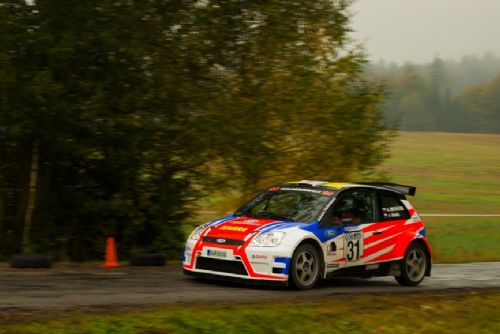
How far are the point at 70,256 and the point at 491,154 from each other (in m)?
73.8

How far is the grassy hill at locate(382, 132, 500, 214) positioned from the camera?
53469mm

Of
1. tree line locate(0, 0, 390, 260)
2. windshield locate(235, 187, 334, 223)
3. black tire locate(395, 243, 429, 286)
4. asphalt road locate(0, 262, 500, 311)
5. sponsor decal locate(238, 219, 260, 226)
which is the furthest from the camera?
tree line locate(0, 0, 390, 260)

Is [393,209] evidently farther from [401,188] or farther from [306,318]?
[306,318]

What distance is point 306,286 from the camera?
11.5m

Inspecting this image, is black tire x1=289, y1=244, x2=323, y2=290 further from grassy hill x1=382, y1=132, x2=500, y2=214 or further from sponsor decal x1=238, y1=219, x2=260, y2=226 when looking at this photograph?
grassy hill x1=382, y1=132, x2=500, y2=214

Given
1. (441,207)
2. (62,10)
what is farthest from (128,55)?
(441,207)

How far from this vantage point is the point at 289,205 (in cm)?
1220

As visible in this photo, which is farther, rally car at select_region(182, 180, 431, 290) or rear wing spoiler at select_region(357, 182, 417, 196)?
rear wing spoiler at select_region(357, 182, 417, 196)

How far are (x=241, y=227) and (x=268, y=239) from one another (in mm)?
537

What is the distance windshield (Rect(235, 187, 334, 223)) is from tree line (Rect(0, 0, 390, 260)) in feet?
10.1

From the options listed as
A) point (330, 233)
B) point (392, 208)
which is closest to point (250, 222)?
point (330, 233)

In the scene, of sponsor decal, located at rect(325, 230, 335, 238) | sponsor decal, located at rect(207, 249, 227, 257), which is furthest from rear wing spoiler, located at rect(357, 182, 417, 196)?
sponsor decal, located at rect(207, 249, 227, 257)

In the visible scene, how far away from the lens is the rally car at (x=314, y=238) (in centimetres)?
1109

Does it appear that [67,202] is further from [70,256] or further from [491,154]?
[491,154]
